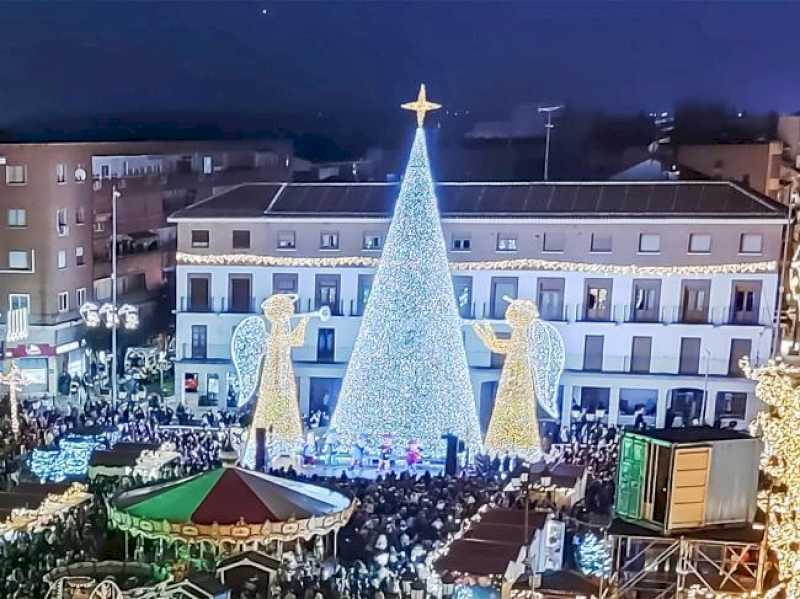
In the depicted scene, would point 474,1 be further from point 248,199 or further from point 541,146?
point 248,199

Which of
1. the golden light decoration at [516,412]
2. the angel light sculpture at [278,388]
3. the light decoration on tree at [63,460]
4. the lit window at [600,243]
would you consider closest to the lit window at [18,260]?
the light decoration on tree at [63,460]

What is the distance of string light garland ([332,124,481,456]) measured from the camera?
402 inches

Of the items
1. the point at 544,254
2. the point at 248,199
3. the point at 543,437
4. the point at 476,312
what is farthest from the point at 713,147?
the point at 248,199

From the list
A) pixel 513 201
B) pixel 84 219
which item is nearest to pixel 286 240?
pixel 513 201

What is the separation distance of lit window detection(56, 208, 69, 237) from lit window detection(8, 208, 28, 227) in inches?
14.7

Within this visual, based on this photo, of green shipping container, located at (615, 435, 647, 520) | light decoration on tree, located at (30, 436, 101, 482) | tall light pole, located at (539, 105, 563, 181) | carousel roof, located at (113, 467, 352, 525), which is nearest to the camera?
green shipping container, located at (615, 435, 647, 520)

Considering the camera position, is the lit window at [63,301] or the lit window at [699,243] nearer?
the lit window at [699,243]

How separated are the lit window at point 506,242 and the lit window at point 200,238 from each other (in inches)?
135

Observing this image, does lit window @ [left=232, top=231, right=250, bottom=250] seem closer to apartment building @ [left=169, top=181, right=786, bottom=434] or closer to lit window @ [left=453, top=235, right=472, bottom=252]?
apartment building @ [left=169, top=181, right=786, bottom=434]

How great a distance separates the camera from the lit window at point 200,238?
12.7m

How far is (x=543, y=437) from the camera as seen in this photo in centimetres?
1088

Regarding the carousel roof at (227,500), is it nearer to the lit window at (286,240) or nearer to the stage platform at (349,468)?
the stage platform at (349,468)

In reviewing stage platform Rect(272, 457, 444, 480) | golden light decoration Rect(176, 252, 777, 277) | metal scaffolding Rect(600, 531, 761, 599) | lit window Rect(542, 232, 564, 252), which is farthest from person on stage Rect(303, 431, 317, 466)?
metal scaffolding Rect(600, 531, 761, 599)

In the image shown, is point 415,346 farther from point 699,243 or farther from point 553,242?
point 699,243
